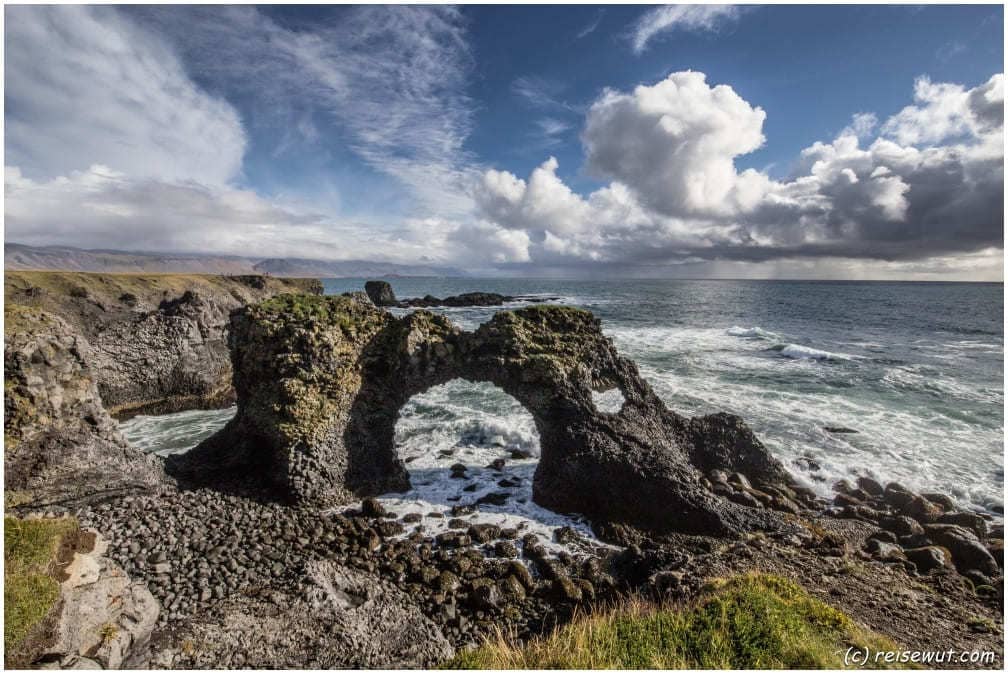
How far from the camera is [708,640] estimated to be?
9.66m

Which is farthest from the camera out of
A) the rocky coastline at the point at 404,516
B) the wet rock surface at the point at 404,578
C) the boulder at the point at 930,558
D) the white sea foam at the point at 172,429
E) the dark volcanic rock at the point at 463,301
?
the dark volcanic rock at the point at 463,301

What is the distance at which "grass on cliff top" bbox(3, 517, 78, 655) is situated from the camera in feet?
31.9

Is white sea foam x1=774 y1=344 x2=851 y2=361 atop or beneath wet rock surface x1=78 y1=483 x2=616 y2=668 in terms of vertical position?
atop

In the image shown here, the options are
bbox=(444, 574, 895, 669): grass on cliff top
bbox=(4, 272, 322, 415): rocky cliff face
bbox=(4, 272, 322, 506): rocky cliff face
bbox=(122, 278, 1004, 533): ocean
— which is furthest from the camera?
bbox=(4, 272, 322, 415): rocky cliff face

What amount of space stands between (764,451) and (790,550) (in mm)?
8671

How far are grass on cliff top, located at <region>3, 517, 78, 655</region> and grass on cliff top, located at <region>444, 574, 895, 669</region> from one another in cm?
959

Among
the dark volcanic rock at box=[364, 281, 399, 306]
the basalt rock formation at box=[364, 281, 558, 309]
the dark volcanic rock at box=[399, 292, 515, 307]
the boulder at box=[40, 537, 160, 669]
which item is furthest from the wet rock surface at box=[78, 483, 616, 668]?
the dark volcanic rock at box=[364, 281, 399, 306]

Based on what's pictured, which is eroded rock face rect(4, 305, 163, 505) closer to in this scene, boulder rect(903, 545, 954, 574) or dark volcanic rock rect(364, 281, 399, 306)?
boulder rect(903, 545, 954, 574)

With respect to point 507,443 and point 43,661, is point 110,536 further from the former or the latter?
point 507,443

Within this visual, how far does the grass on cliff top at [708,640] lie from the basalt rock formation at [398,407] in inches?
265

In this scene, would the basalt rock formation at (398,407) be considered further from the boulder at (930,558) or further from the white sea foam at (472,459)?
the boulder at (930,558)

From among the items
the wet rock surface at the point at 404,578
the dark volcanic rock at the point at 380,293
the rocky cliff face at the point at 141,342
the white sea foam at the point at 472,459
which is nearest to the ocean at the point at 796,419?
the white sea foam at the point at 472,459

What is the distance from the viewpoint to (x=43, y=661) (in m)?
9.22

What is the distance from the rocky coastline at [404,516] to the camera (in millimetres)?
12398
